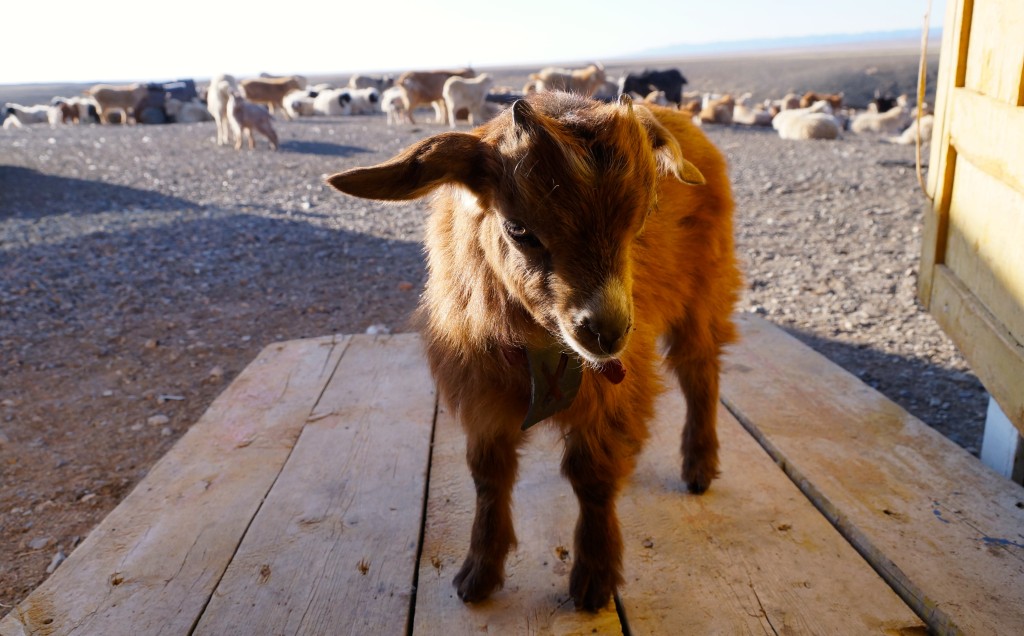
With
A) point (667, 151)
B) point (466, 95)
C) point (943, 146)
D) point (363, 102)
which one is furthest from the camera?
point (363, 102)

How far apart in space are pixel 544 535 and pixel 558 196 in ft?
4.43

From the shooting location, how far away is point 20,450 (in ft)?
13.1

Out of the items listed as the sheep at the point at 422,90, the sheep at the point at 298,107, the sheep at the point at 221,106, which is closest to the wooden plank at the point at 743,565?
the sheep at the point at 221,106

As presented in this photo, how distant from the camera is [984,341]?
301cm

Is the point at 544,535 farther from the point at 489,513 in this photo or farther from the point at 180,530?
the point at 180,530

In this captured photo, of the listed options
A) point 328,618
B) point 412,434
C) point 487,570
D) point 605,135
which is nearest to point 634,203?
point 605,135

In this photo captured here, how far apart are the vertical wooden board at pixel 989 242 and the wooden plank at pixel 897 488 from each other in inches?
20.1

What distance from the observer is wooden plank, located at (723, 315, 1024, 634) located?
89.6 inches

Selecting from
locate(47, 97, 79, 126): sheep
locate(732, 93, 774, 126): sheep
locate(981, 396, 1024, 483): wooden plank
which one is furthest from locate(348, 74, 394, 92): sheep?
locate(981, 396, 1024, 483): wooden plank

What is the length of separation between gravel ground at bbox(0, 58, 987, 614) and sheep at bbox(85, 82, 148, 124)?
48.7 ft

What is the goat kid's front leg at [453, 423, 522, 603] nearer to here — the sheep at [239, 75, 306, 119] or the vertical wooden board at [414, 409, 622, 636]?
the vertical wooden board at [414, 409, 622, 636]

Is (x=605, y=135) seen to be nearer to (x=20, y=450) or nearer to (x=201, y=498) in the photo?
(x=201, y=498)

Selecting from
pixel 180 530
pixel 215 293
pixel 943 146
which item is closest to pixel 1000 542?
pixel 943 146

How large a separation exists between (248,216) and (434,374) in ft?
26.4
